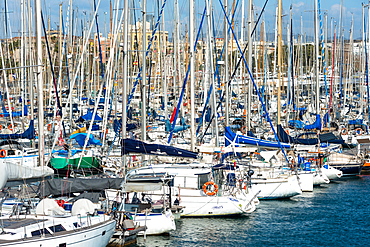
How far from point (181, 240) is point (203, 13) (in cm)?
1799

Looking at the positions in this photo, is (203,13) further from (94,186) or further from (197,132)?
(94,186)

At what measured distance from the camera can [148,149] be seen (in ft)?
91.6

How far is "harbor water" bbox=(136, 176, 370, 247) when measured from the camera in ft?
85.3

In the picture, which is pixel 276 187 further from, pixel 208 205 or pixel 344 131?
pixel 344 131

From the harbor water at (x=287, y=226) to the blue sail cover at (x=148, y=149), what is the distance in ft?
9.79

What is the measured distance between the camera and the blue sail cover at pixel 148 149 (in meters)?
27.6

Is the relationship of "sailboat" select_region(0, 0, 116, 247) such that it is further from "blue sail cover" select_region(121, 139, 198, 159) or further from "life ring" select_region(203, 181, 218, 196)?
"life ring" select_region(203, 181, 218, 196)

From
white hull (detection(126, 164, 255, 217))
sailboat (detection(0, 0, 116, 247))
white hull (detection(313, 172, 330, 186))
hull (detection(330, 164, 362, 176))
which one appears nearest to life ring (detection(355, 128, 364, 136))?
hull (detection(330, 164, 362, 176))

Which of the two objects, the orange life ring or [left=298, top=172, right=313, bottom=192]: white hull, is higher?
the orange life ring

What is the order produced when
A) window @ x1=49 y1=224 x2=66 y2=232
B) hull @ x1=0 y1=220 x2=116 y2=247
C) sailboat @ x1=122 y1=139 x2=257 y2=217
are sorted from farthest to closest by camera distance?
sailboat @ x1=122 y1=139 x2=257 y2=217 → window @ x1=49 y1=224 x2=66 y2=232 → hull @ x1=0 y1=220 x2=116 y2=247

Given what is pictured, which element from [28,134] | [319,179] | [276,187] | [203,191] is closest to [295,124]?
[319,179]

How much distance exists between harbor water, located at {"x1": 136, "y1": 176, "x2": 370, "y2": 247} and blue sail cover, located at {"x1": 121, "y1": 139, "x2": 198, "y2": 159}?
2.98 metres

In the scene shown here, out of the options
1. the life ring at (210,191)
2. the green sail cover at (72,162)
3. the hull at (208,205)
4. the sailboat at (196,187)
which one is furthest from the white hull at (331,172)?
the green sail cover at (72,162)

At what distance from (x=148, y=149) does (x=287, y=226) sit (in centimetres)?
722
